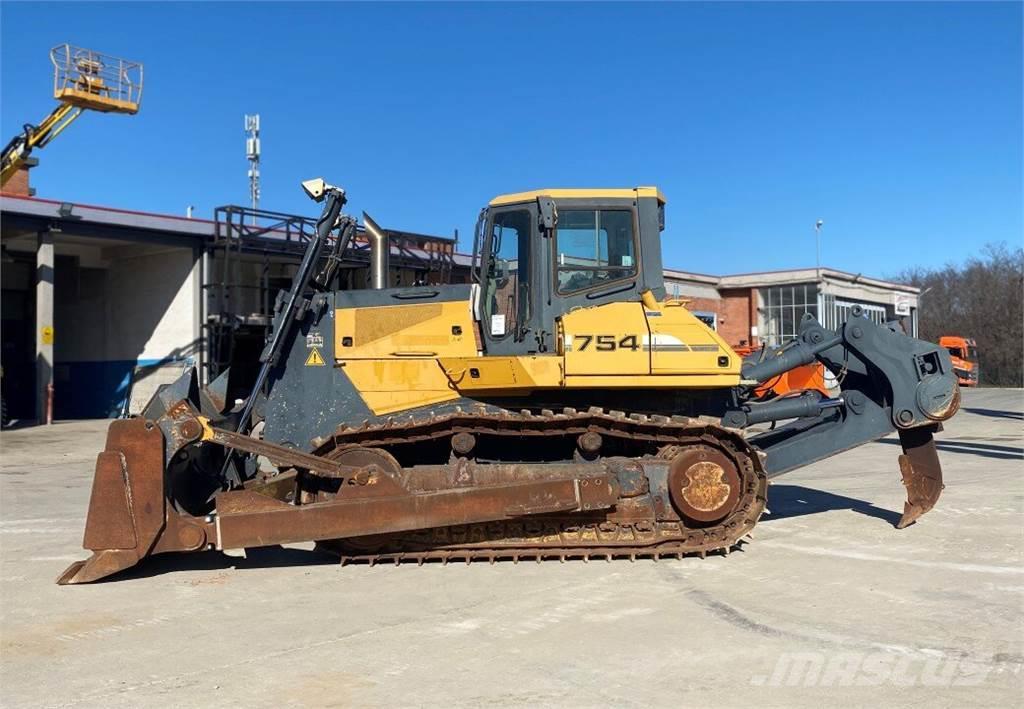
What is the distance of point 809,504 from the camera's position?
10094 millimetres

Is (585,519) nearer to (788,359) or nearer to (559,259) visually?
(559,259)

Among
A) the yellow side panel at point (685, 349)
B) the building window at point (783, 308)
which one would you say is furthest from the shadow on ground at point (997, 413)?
the yellow side panel at point (685, 349)

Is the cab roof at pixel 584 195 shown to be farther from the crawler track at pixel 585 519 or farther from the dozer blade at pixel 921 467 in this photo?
the dozer blade at pixel 921 467

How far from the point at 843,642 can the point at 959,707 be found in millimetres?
1015

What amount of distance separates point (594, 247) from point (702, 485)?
222cm

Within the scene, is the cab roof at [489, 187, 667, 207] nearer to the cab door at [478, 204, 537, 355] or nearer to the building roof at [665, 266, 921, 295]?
the cab door at [478, 204, 537, 355]

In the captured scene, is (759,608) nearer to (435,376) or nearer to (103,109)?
(435,376)

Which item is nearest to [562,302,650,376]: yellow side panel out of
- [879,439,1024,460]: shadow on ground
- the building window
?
[879,439,1024,460]: shadow on ground

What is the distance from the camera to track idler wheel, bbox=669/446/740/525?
23.8 ft

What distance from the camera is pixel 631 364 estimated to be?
23.6ft

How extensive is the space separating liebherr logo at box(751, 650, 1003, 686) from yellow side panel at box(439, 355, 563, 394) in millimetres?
2909

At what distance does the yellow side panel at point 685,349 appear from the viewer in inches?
284

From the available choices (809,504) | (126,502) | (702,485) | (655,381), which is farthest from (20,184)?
(702,485)

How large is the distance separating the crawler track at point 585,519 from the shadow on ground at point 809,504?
2018 mm
